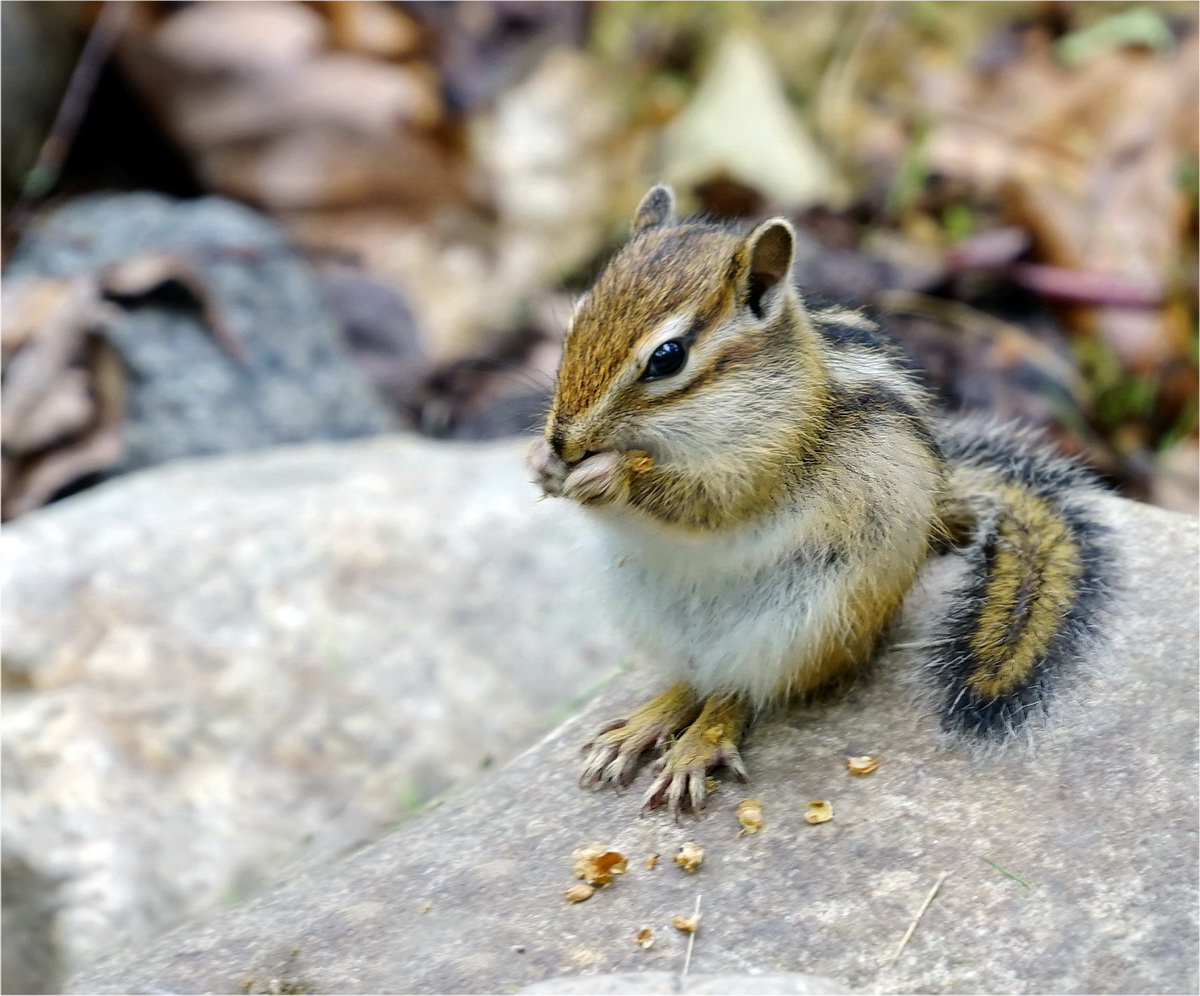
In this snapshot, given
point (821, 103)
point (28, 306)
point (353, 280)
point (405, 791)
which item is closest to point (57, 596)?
point (405, 791)

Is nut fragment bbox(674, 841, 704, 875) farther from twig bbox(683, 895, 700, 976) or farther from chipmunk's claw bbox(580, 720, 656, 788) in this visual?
chipmunk's claw bbox(580, 720, 656, 788)

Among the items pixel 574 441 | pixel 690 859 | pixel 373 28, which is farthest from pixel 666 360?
pixel 373 28

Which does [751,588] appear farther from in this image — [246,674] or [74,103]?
[74,103]

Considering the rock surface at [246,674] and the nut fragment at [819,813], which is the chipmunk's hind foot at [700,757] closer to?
the nut fragment at [819,813]

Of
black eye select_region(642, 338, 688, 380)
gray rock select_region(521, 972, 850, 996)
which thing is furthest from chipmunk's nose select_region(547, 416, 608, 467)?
gray rock select_region(521, 972, 850, 996)

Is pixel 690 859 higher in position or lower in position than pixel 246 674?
higher

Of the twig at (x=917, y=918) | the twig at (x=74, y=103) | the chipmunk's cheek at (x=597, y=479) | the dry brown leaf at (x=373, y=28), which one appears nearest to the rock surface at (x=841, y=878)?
the twig at (x=917, y=918)
